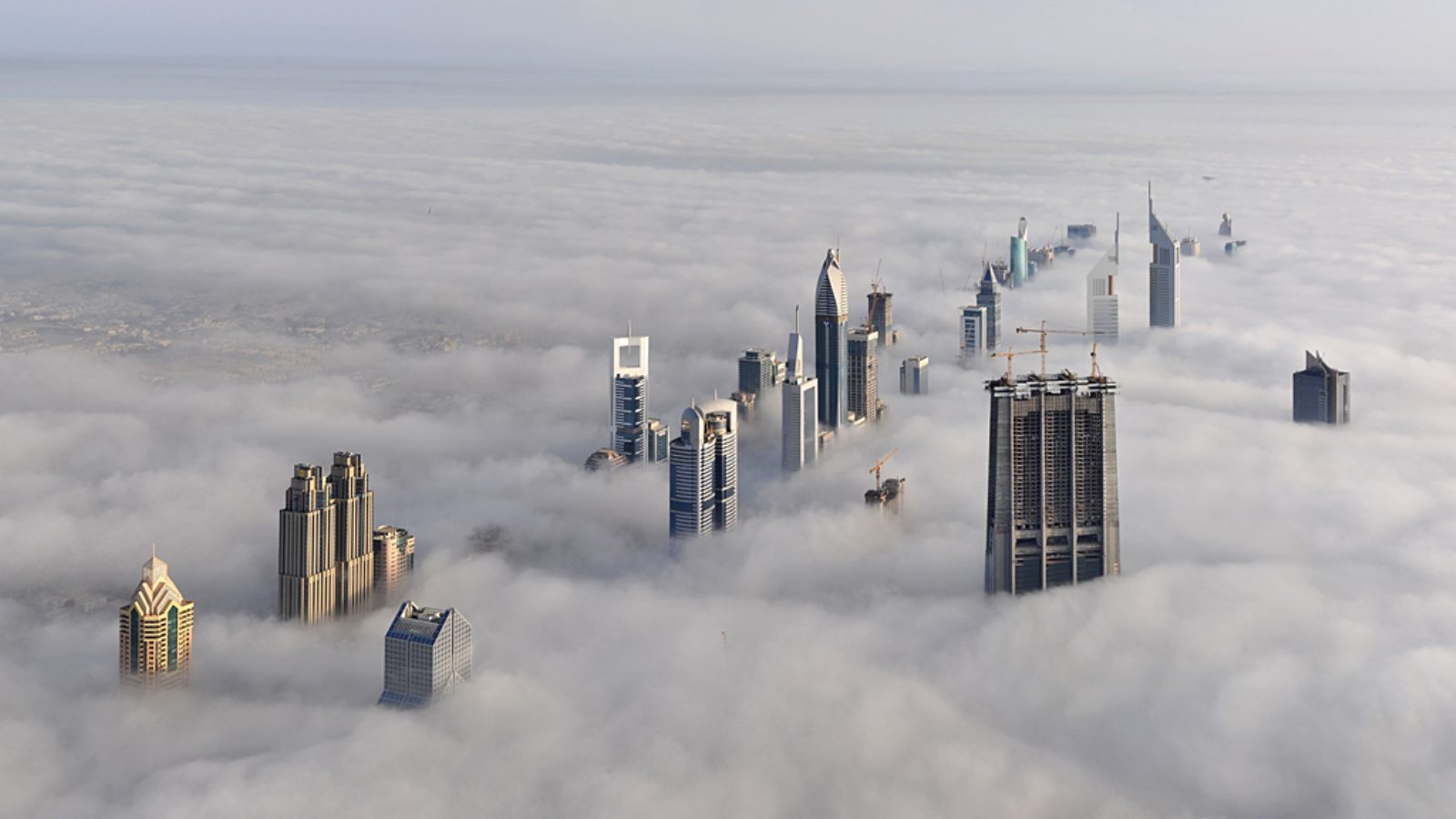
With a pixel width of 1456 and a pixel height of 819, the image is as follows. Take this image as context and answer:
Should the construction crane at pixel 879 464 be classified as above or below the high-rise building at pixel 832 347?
below

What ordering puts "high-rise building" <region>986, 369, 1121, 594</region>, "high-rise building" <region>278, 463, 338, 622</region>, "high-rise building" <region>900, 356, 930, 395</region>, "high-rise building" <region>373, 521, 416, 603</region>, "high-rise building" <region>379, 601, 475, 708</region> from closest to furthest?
"high-rise building" <region>379, 601, 475, 708</region> < "high-rise building" <region>986, 369, 1121, 594</region> < "high-rise building" <region>278, 463, 338, 622</region> < "high-rise building" <region>373, 521, 416, 603</region> < "high-rise building" <region>900, 356, 930, 395</region>

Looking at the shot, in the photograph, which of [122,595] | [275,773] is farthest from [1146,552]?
[122,595]

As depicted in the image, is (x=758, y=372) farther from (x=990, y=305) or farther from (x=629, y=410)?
(x=990, y=305)

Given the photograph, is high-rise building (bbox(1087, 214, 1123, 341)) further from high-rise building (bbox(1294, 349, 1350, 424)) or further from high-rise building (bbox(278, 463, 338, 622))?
high-rise building (bbox(278, 463, 338, 622))

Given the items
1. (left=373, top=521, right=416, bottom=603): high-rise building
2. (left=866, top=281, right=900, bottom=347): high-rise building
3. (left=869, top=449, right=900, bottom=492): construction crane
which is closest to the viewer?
(left=373, top=521, right=416, bottom=603): high-rise building

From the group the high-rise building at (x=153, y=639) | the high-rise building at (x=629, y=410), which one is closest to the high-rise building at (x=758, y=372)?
the high-rise building at (x=629, y=410)

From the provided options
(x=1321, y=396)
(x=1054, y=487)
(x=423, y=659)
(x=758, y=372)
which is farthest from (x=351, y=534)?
(x=1321, y=396)

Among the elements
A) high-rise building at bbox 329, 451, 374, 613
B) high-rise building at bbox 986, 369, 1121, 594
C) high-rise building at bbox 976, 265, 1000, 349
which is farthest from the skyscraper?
high-rise building at bbox 329, 451, 374, 613

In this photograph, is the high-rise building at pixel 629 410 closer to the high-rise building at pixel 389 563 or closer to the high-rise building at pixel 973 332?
the high-rise building at pixel 389 563
